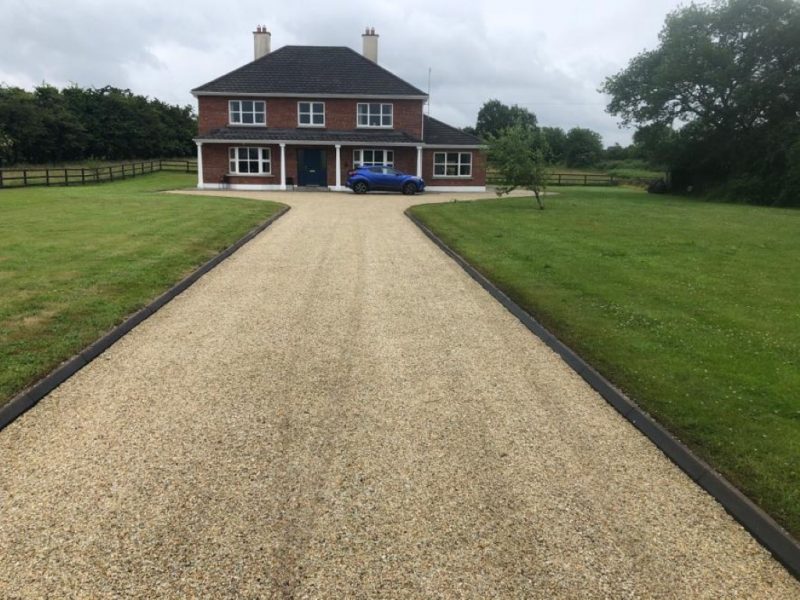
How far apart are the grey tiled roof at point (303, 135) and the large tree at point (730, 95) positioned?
658 inches

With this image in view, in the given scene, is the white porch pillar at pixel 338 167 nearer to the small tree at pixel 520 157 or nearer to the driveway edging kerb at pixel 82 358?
the small tree at pixel 520 157

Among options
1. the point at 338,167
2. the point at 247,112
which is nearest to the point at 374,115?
the point at 338,167

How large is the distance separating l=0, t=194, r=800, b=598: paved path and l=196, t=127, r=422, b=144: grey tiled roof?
3302cm

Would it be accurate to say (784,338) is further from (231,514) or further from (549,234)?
(549,234)

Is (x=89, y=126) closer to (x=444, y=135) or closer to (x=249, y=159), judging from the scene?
(x=249, y=159)

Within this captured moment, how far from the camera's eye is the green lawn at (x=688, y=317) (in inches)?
207

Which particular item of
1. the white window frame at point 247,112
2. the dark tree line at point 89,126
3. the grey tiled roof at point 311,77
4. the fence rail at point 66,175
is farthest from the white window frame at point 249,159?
the dark tree line at point 89,126

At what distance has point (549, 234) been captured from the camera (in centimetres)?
1814

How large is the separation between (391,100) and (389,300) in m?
33.3

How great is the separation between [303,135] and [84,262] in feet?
96.8

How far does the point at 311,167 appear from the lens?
4069cm

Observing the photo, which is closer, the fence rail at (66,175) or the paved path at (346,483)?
the paved path at (346,483)

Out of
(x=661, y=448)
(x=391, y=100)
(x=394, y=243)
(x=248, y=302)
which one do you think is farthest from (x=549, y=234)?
(x=391, y=100)

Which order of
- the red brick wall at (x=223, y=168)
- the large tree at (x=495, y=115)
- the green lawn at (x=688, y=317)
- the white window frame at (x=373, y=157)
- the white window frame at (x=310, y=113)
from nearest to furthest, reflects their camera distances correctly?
1. the green lawn at (x=688, y=317)
2. the red brick wall at (x=223, y=168)
3. the white window frame at (x=373, y=157)
4. the white window frame at (x=310, y=113)
5. the large tree at (x=495, y=115)
